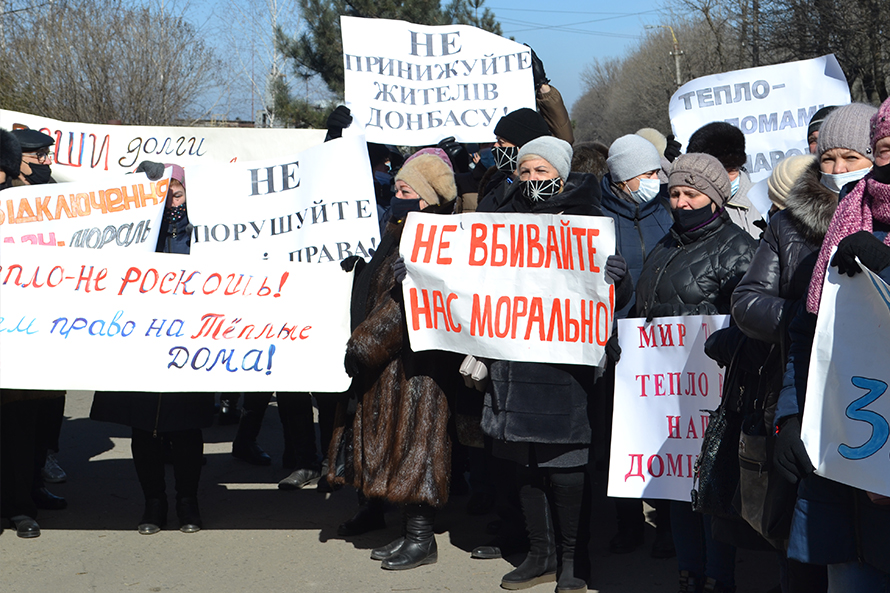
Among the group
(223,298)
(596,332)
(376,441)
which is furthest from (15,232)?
(596,332)

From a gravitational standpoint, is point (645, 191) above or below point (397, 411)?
above

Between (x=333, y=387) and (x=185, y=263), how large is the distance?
1.00m

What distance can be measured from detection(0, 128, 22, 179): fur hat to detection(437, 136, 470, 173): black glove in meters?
2.86

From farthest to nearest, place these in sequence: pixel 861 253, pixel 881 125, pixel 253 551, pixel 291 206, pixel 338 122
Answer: pixel 338 122 < pixel 291 206 < pixel 253 551 < pixel 881 125 < pixel 861 253

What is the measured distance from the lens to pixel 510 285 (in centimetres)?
410

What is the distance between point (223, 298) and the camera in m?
4.62

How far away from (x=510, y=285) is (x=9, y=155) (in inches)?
119

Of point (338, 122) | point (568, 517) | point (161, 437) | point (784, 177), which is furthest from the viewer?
point (338, 122)

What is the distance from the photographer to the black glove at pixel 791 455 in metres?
2.58

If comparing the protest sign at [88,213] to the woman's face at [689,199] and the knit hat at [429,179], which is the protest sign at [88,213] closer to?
the knit hat at [429,179]

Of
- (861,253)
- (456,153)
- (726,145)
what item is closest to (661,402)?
(861,253)

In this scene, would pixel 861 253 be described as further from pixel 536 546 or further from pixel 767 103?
pixel 767 103

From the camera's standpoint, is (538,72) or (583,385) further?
(538,72)

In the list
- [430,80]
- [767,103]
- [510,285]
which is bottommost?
[510,285]
